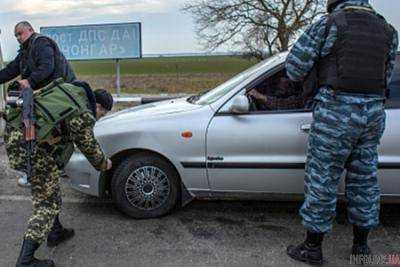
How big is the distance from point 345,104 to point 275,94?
3.67ft

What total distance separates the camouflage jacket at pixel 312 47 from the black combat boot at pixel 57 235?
2.08 m

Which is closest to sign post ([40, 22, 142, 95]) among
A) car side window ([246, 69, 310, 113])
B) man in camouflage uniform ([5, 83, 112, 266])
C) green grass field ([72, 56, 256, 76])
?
car side window ([246, 69, 310, 113])

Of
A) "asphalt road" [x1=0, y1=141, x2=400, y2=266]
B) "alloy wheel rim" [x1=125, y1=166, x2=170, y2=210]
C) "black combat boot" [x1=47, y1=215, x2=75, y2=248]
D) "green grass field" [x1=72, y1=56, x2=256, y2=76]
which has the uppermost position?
"alloy wheel rim" [x1=125, y1=166, x2=170, y2=210]

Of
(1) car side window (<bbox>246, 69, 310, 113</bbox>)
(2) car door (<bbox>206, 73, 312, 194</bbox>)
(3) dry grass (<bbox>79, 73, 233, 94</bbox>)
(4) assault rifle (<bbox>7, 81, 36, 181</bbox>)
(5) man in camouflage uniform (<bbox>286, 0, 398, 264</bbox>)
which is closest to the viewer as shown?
(4) assault rifle (<bbox>7, 81, 36, 181</bbox>)

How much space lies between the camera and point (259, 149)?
4.17m

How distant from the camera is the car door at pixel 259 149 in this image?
412cm

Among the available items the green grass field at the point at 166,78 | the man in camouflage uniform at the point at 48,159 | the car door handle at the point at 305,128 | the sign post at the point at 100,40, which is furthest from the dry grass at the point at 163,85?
the man in camouflage uniform at the point at 48,159

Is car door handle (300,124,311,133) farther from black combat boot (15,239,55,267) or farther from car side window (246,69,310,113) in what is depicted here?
black combat boot (15,239,55,267)

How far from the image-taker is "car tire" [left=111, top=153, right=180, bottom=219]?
441 centimetres

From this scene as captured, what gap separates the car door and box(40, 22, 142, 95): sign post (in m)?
7.71

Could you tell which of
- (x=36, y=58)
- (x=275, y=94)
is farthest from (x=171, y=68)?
(x=275, y=94)

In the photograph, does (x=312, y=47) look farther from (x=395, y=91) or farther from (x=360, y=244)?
(x=360, y=244)

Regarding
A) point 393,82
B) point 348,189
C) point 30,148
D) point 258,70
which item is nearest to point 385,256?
point 348,189

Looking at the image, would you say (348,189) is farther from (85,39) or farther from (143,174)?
(85,39)
